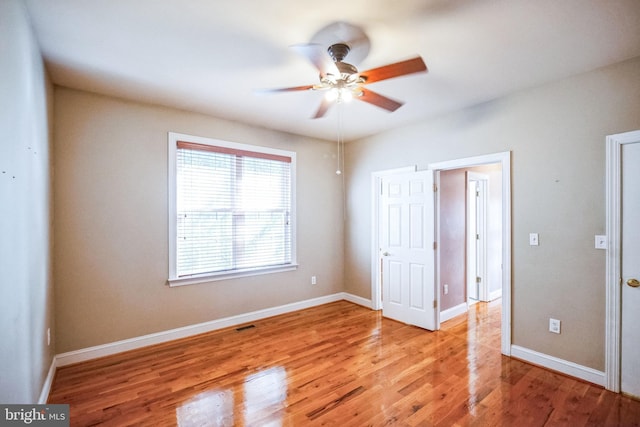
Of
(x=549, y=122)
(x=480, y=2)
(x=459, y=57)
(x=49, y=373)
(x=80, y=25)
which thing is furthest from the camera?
(x=549, y=122)

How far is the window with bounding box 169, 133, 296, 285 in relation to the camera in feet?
11.1

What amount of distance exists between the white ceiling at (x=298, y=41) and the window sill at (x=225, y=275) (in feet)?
6.62

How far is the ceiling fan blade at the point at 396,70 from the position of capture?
171 cm

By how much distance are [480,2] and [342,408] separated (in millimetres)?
2820

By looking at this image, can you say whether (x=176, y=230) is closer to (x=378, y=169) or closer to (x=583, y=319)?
(x=378, y=169)

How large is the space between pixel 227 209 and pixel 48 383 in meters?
2.22

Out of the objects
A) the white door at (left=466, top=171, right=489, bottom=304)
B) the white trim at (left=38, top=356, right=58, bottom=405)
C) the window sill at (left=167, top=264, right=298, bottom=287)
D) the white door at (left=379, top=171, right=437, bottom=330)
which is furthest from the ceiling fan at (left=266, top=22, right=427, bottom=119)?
the white door at (left=466, top=171, right=489, bottom=304)

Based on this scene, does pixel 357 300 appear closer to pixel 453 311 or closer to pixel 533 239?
pixel 453 311

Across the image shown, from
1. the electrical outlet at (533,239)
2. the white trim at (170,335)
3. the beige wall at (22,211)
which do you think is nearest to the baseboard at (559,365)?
the electrical outlet at (533,239)

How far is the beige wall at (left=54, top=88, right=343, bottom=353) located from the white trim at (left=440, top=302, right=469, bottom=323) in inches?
103

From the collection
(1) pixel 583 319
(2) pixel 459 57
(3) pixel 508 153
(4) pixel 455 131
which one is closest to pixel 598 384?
(1) pixel 583 319

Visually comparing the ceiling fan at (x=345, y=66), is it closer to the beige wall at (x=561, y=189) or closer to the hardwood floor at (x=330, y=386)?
the beige wall at (x=561, y=189)

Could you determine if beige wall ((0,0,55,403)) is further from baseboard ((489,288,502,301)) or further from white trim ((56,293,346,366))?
baseboard ((489,288,502,301))

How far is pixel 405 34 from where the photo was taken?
1.96 meters
